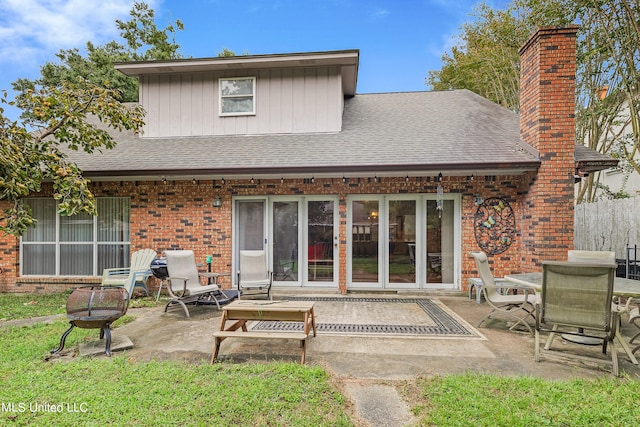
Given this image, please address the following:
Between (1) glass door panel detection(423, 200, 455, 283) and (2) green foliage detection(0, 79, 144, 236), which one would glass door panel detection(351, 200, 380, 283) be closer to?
(1) glass door panel detection(423, 200, 455, 283)

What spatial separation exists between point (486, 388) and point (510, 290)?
4518 mm

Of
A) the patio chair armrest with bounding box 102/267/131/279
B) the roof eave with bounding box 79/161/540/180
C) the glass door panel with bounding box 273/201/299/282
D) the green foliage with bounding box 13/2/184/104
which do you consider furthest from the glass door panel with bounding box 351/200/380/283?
the green foliage with bounding box 13/2/184/104

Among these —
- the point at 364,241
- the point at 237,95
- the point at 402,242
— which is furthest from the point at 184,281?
the point at 237,95

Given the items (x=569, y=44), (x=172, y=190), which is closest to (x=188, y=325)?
(x=172, y=190)

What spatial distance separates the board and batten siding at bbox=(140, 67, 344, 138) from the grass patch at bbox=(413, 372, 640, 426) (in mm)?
6614

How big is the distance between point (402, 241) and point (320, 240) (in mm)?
1884

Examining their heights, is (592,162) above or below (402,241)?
above

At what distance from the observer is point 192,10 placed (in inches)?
704

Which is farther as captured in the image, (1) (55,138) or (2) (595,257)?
(1) (55,138)

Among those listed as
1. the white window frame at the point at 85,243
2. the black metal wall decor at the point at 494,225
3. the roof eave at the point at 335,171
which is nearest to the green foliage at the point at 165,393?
the roof eave at the point at 335,171

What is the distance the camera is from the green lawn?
2529 millimetres

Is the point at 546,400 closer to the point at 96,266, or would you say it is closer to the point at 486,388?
the point at 486,388

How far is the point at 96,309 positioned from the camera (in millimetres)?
4117

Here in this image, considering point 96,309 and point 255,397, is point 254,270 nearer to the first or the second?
point 96,309
